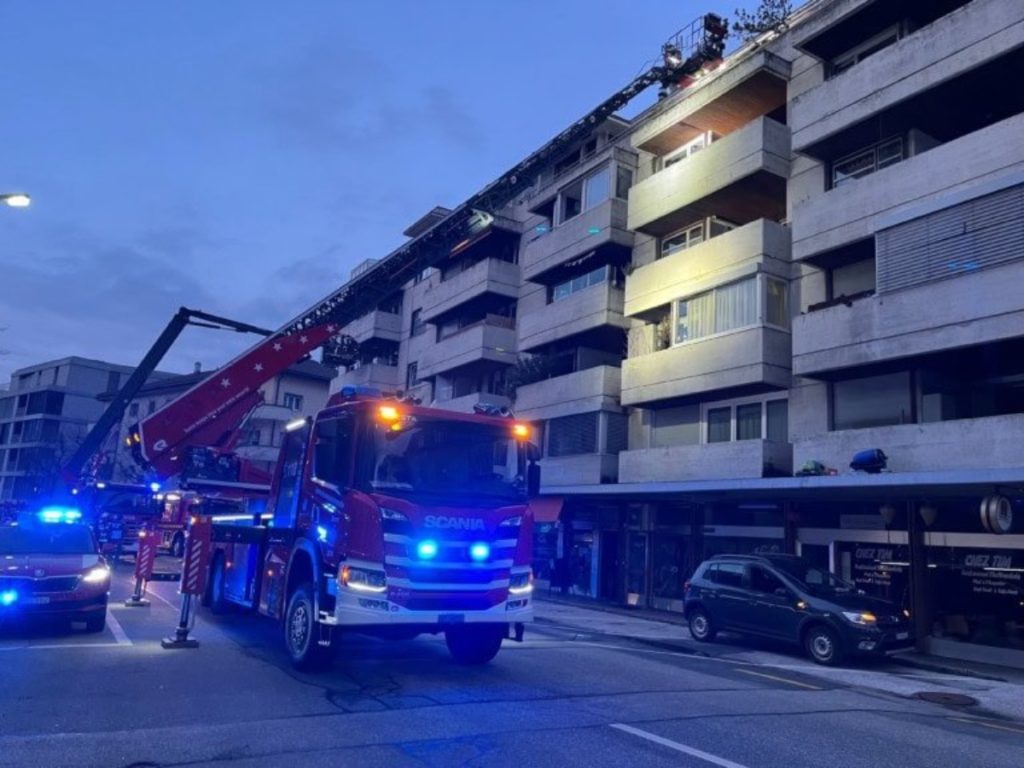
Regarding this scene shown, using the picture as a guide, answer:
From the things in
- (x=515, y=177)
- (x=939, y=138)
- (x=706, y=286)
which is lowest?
(x=706, y=286)

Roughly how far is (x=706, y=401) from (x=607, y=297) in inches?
200

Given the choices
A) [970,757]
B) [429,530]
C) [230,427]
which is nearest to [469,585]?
[429,530]

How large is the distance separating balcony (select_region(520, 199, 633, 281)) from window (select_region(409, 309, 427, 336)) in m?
10.3

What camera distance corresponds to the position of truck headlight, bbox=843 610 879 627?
42.9ft

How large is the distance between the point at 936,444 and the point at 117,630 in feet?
48.4

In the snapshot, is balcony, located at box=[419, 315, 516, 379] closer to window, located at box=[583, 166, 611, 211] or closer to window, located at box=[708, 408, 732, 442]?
window, located at box=[583, 166, 611, 211]

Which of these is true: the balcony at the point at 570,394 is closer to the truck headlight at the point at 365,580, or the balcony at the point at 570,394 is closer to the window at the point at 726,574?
the window at the point at 726,574

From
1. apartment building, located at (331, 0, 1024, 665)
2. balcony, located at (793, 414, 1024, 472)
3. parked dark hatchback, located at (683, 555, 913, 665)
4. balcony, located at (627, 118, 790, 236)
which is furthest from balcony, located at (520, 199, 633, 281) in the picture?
parked dark hatchback, located at (683, 555, 913, 665)

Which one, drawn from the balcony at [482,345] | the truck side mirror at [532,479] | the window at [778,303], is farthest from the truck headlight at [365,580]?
the balcony at [482,345]

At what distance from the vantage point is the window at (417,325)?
3900cm

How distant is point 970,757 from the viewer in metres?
6.93

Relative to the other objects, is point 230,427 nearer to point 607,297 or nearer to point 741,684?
point 741,684

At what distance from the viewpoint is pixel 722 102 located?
22.2m

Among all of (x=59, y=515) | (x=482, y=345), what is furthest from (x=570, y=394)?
(x=59, y=515)
